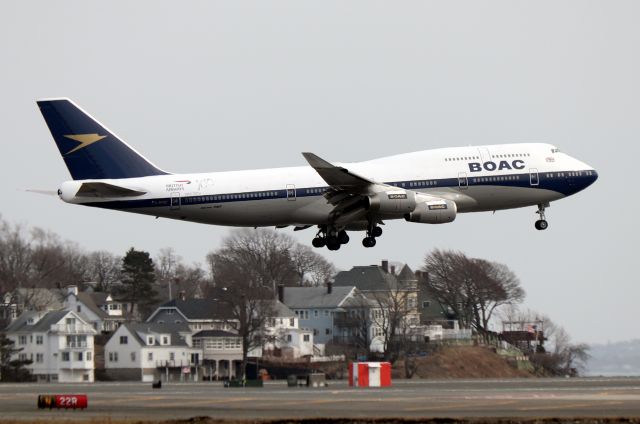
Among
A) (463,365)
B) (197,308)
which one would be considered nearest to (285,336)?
(197,308)

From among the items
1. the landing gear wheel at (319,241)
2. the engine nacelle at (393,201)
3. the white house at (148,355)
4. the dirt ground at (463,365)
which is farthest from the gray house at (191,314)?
the engine nacelle at (393,201)

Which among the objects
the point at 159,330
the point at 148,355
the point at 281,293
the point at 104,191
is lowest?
the point at 148,355

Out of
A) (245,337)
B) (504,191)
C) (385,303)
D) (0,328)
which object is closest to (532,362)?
(385,303)

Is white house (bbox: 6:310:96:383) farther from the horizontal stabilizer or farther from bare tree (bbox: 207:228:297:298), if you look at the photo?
the horizontal stabilizer

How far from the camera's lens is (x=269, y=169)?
88438 millimetres

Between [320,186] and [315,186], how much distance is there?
312mm

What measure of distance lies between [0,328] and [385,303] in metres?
47.9

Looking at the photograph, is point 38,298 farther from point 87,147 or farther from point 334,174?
point 334,174

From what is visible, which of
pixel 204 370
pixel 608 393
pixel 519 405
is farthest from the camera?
pixel 204 370

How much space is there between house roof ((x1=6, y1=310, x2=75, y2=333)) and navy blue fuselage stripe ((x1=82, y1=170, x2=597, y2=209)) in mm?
91439

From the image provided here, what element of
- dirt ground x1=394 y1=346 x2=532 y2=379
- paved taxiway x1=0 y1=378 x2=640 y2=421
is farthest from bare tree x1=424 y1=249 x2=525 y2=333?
paved taxiway x1=0 y1=378 x2=640 y2=421

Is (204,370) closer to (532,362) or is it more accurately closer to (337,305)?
(337,305)

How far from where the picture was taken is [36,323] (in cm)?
17600

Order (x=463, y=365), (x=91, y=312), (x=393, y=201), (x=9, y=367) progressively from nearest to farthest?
(x=393, y=201) → (x=9, y=367) → (x=463, y=365) → (x=91, y=312)
